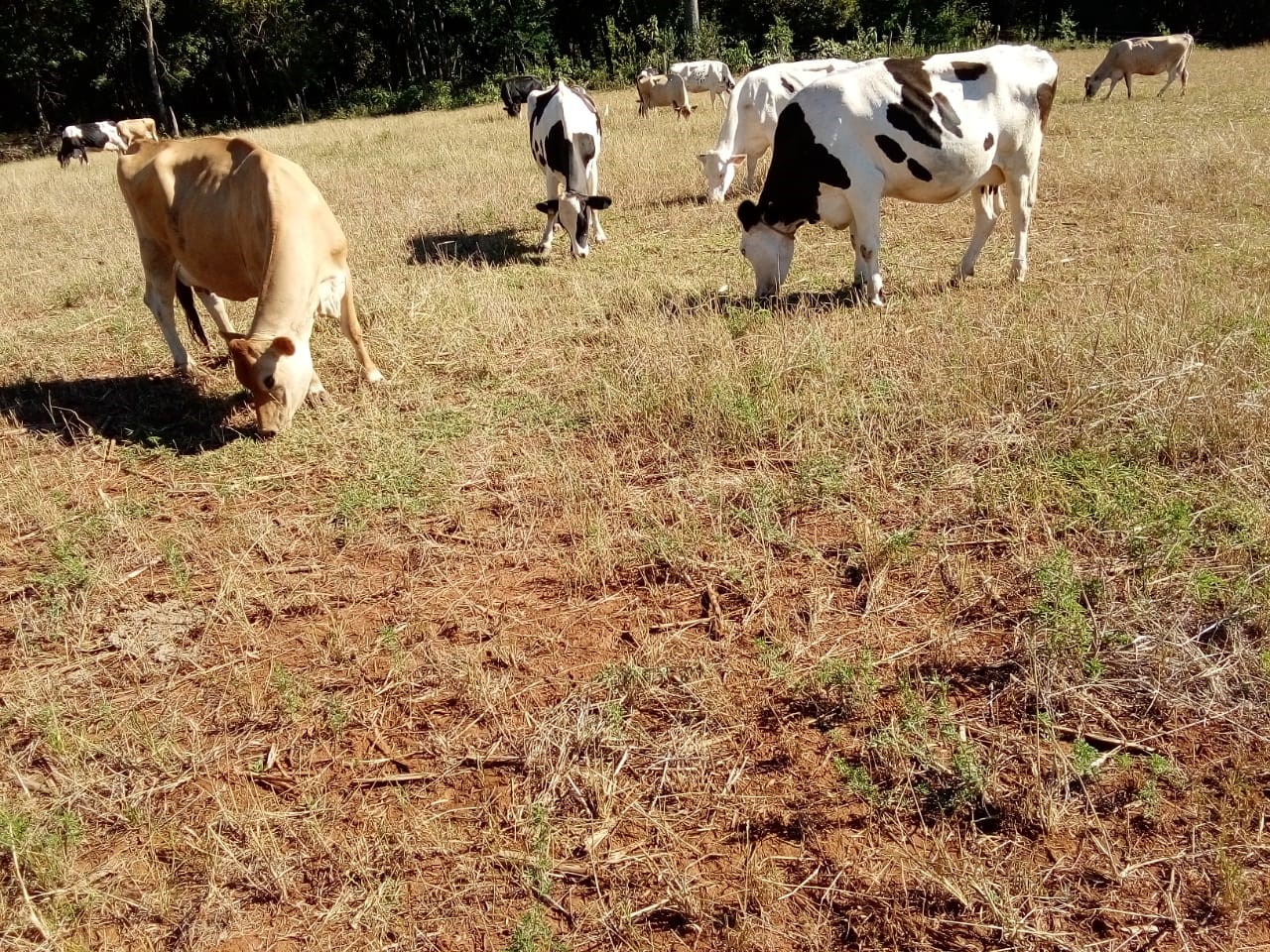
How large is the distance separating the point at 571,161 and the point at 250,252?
14.9ft

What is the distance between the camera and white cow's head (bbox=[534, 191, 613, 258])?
9148 millimetres

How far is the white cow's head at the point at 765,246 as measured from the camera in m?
7.04

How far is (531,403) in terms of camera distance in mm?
5734

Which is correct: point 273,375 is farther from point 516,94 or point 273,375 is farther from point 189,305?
point 516,94

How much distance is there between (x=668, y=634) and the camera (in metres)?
3.54

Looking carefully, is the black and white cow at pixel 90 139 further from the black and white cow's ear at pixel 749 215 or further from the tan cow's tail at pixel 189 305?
the black and white cow's ear at pixel 749 215

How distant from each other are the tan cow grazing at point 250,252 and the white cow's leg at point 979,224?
198 inches

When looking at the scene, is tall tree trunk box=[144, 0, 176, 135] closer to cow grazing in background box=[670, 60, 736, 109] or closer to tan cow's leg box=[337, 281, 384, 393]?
cow grazing in background box=[670, 60, 736, 109]

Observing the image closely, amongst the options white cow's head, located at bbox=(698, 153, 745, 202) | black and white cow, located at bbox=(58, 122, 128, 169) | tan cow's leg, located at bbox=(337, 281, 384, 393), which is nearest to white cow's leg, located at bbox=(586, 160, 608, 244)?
white cow's head, located at bbox=(698, 153, 745, 202)

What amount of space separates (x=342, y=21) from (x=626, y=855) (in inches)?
1857

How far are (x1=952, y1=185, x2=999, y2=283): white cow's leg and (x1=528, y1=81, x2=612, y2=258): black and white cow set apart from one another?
3678 mm

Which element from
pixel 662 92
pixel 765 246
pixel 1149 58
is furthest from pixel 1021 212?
pixel 662 92

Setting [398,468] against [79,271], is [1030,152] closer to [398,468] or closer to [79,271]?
[398,468]

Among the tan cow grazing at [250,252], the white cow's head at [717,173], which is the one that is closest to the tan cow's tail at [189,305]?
the tan cow grazing at [250,252]
